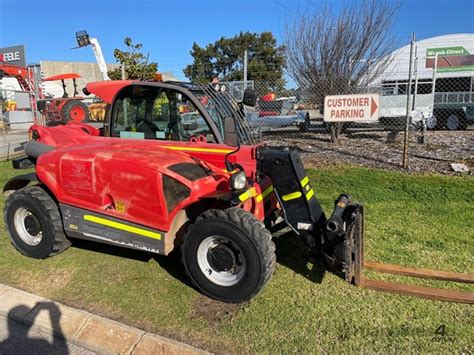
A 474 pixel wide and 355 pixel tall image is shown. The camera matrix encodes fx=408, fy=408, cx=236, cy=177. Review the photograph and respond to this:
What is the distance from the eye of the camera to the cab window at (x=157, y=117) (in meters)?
4.31

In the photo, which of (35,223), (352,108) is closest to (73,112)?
(352,108)

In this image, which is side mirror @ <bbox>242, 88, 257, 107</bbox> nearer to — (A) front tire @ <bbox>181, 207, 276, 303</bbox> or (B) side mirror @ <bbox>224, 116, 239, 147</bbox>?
(B) side mirror @ <bbox>224, 116, 239, 147</bbox>

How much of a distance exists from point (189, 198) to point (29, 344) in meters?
1.71

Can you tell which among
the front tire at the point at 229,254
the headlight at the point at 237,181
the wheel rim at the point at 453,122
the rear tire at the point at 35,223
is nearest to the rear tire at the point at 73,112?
the rear tire at the point at 35,223

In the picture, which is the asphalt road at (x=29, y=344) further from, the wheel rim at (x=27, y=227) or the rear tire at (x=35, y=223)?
the wheel rim at (x=27, y=227)

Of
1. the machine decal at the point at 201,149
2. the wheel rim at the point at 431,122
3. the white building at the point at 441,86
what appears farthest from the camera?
the wheel rim at the point at 431,122

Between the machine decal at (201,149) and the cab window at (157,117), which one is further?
the cab window at (157,117)

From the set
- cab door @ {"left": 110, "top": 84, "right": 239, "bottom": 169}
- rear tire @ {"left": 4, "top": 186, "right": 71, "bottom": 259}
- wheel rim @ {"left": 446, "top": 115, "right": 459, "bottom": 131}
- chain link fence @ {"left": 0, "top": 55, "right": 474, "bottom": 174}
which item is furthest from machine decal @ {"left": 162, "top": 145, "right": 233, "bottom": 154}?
wheel rim @ {"left": 446, "top": 115, "right": 459, "bottom": 131}

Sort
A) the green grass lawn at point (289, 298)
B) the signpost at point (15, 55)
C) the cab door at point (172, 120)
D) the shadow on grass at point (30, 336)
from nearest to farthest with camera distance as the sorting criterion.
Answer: the green grass lawn at point (289, 298) < the shadow on grass at point (30, 336) < the cab door at point (172, 120) < the signpost at point (15, 55)

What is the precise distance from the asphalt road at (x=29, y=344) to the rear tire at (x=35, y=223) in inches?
44.1

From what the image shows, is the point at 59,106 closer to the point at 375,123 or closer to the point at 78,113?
the point at 78,113

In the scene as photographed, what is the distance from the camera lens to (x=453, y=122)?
599 inches

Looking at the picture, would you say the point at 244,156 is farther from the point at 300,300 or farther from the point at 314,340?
the point at 314,340

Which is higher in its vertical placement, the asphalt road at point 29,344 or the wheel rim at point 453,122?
the wheel rim at point 453,122
